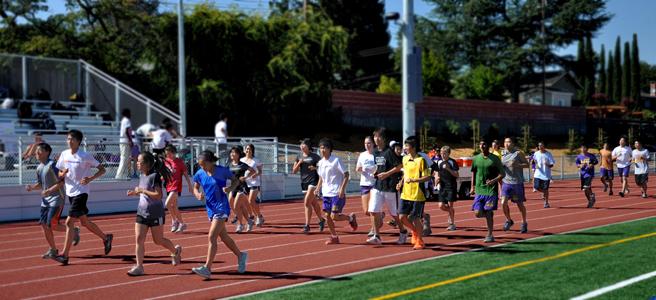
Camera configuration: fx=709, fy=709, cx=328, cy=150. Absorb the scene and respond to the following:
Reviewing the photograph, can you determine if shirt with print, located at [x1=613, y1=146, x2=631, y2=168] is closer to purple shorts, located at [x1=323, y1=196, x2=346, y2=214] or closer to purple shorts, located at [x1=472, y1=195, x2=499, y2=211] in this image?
purple shorts, located at [x1=472, y1=195, x2=499, y2=211]

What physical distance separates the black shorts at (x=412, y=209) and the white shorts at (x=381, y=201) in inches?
20.8

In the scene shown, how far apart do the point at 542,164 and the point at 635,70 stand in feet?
272

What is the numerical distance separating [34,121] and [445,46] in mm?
39774

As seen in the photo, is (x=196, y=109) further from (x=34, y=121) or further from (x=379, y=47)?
(x=379, y=47)

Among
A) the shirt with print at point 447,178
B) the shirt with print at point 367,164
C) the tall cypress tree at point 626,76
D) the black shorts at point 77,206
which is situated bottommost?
the black shorts at point 77,206

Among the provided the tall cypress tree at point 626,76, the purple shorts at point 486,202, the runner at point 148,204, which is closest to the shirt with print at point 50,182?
the runner at point 148,204

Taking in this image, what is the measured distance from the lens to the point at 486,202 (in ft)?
39.8

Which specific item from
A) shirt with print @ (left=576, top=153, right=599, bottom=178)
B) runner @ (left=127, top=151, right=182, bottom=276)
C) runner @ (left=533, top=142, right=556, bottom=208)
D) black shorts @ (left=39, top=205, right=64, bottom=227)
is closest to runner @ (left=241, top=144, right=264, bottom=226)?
black shorts @ (left=39, top=205, right=64, bottom=227)

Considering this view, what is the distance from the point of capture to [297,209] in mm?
19609

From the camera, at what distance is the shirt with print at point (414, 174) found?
11172 mm

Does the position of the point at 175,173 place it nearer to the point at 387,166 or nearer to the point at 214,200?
the point at 387,166

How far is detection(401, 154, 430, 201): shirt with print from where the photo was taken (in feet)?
36.7

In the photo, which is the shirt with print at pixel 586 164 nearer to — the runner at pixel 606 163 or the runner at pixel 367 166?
the runner at pixel 606 163

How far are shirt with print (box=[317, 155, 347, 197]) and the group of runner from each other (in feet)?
0.06
